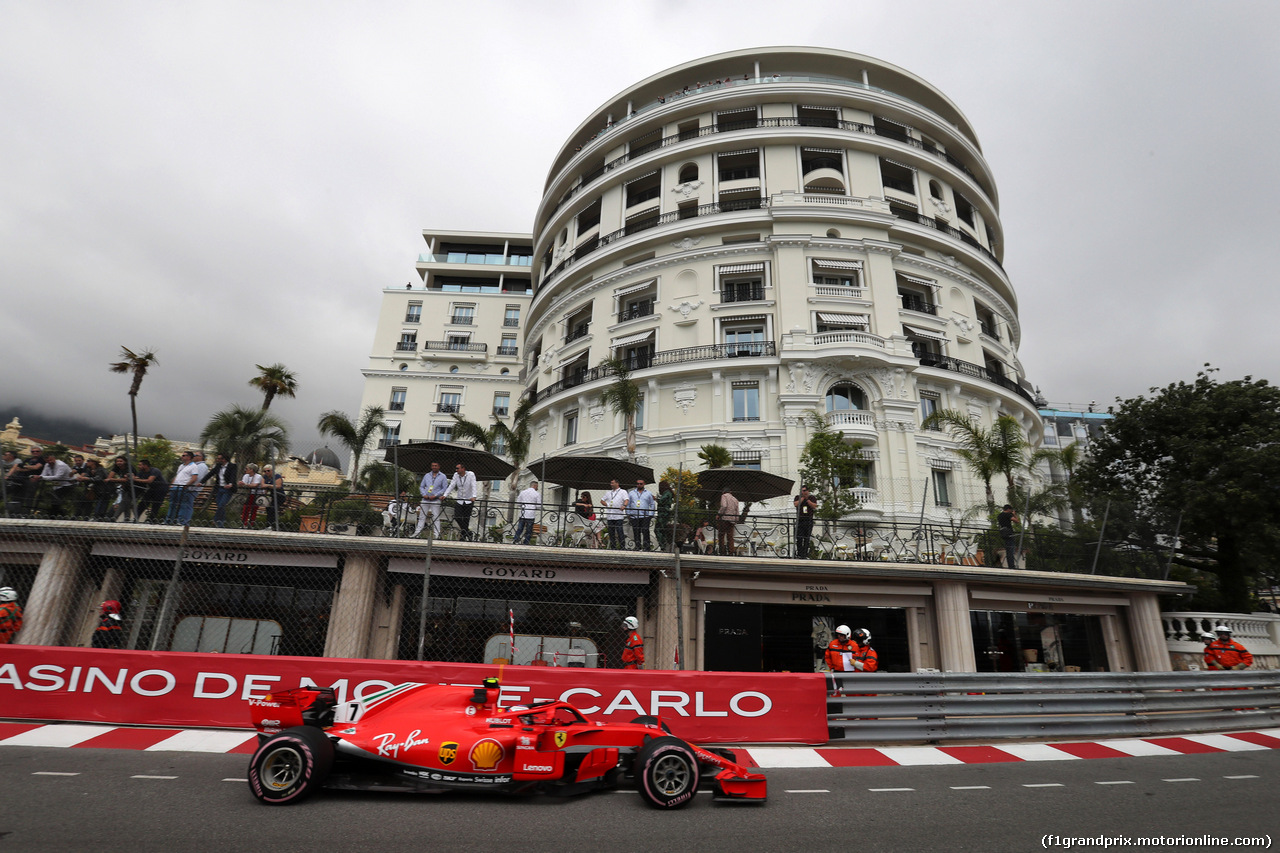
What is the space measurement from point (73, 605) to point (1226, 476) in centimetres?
3055

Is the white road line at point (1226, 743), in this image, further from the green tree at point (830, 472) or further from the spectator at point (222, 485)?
the spectator at point (222, 485)

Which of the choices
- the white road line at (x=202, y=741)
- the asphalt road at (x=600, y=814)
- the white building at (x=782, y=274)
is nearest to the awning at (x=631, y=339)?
the white building at (x=782, y=274)

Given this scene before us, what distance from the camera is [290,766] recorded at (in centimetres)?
536

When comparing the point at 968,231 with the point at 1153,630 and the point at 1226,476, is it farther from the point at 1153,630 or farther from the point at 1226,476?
the point at 1153,630

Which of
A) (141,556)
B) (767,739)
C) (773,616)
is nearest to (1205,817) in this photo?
(767,739)

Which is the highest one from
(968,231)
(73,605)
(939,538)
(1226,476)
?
(968,231)

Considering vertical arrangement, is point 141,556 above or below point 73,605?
above

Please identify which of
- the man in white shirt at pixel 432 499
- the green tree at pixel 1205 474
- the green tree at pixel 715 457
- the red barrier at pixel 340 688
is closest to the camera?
the red barrier at pixel 340 688

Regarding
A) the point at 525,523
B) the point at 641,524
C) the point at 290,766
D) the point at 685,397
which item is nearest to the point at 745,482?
the point at 641,524

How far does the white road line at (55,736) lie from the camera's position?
6.98m

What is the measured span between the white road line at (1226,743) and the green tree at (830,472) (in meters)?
11.7

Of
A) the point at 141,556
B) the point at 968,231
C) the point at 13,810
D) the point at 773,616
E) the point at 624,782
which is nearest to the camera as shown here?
the point at 13,810

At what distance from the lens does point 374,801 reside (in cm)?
552

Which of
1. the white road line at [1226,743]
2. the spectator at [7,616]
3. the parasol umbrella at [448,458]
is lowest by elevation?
the white road line at [1226,743]
